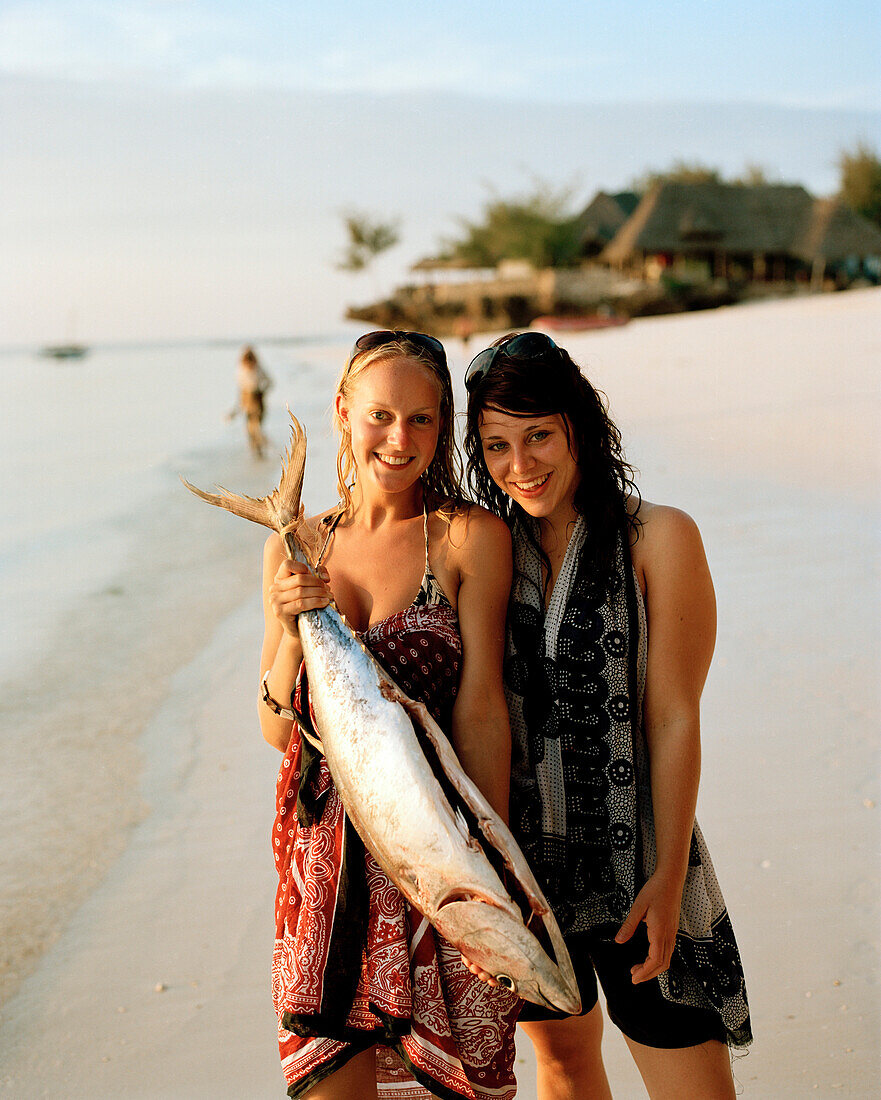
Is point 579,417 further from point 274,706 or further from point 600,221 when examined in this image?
point 600,221

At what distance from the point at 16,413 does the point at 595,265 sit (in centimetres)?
2828

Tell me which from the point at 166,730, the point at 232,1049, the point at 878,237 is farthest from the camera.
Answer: the point at 878,237

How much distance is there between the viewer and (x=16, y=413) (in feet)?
118

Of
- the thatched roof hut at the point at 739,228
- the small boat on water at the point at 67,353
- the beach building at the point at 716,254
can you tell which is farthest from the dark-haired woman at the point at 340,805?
the small boat on water at the point at 67,353

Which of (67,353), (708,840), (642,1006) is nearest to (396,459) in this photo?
(642,1006)

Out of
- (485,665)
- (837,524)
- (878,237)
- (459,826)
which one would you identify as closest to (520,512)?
(485,665)

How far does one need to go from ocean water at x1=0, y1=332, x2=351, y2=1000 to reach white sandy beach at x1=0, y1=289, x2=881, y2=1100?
0.07 meters

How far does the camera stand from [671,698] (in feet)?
6.91

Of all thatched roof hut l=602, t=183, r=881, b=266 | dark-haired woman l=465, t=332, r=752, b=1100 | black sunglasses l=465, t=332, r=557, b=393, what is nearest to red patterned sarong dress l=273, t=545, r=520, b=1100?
dark-haired woman l=465, t=332, r=752, b=1100

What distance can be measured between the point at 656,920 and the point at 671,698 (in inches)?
17.7

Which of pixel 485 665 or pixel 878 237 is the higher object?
pixel 878 237

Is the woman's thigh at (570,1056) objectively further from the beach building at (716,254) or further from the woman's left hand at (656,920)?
the beach building at (716,254)

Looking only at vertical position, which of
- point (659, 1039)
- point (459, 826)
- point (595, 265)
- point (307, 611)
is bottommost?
point (659, 1039)

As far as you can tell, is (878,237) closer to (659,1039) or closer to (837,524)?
(837,524)
